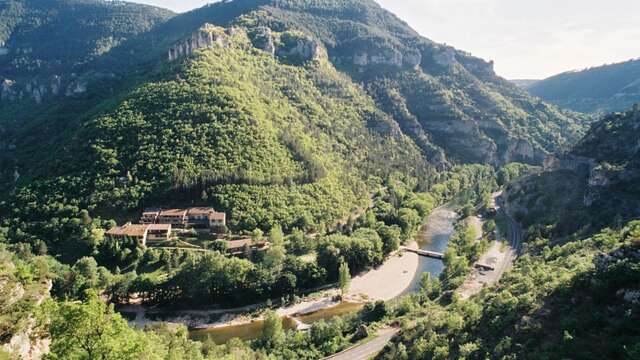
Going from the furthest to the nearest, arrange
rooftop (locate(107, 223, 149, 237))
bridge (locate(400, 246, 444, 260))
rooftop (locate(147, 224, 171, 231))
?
bridge (locate(400, 246, 444, 260)), rooftop (locate(147, 224, 171, 231)), rooftop (locate(107, 223, 149, 237))

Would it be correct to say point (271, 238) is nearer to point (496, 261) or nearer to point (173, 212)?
point (173, 212)

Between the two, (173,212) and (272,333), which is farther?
(173,212)

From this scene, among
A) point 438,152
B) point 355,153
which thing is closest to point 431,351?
point 355,153

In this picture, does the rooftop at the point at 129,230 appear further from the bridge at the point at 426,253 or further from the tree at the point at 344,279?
the bridge at the point at 426,253

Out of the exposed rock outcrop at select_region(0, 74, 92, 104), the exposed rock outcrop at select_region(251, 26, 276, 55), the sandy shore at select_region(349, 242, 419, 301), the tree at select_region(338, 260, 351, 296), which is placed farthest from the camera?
the exposed rock outcrop at select_region(0, 74, 92, 104)

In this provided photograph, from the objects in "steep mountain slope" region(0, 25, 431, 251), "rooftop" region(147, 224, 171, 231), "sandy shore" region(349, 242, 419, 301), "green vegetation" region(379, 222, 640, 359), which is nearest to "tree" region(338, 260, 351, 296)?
"sandy shore" region(349, 242, 419, 301)

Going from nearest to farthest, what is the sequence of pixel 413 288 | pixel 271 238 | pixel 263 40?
pixel 413 288 → pixel 271 238 → pixel 263 40

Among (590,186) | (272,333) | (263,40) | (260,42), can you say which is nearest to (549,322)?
(272,333)

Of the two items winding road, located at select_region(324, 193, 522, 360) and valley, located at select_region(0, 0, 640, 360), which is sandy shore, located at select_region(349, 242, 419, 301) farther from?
winding road, located at select_region(324, 193, 522, 360)

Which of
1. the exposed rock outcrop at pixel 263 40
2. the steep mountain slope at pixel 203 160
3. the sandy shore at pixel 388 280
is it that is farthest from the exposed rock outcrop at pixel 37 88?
the sandy shore at pixel 388 280
